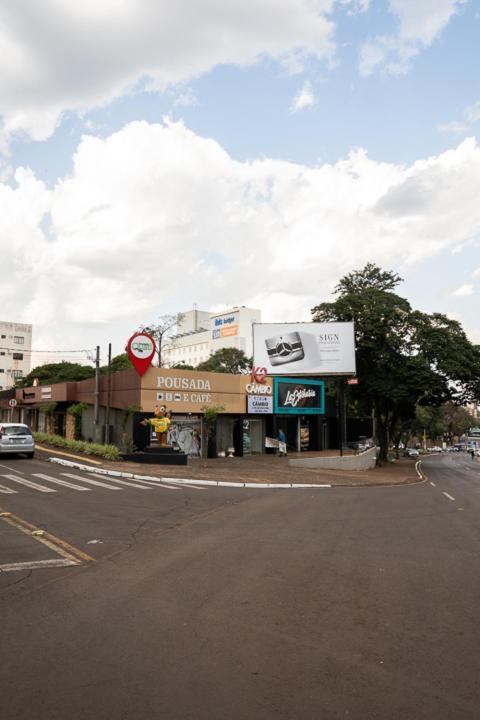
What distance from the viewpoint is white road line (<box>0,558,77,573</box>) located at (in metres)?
8.26

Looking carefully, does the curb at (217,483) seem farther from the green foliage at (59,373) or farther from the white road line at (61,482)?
the green foliage at (59,373)

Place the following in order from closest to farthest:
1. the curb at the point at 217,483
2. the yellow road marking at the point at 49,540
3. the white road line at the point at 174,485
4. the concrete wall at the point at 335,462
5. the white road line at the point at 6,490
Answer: the yellow road marking at the point at 49,540, the white road line at the point at 6,490, the white road line at the point at 174,485, the curb at the point at 217,483, the concrete wall at the point at 335,462

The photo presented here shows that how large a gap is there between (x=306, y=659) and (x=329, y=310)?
42279 mm

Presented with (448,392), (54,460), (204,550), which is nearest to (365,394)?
(448,392)

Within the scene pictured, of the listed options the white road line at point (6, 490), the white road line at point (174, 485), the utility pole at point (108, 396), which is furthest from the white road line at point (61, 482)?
the utility pole at point (108, 396)

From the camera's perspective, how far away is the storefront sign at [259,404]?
35688 millimetres

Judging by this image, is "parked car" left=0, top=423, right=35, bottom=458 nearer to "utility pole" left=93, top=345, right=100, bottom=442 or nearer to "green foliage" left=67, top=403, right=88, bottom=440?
"utility pole" left=93, top=345, right=100, bottom=442

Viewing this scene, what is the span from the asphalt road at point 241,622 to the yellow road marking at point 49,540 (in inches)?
5.9

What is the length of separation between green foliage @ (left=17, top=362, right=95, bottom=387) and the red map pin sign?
47.6 meters

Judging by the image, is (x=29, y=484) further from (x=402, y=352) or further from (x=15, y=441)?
(x=402, y=352)

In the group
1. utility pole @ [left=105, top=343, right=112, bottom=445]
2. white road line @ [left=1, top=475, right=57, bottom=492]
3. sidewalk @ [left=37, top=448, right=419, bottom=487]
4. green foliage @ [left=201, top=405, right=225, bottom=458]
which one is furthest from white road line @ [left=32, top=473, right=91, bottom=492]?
green foliage @ [left=201, top=405, right=225, bottom=458]

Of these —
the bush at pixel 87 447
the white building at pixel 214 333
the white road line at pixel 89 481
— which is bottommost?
the white road line at pixel 89 481

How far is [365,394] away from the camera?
46156 mm

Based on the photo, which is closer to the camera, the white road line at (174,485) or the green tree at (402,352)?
the white road line at (174,485)
